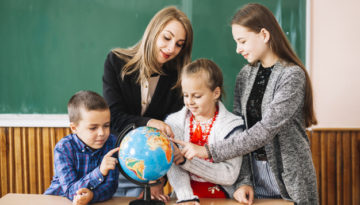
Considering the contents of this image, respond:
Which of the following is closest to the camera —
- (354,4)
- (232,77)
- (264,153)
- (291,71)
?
(291,71)

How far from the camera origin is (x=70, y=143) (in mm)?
1755

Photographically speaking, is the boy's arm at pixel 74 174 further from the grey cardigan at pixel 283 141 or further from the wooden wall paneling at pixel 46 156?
the wooden wall paneling at pixel 46 156

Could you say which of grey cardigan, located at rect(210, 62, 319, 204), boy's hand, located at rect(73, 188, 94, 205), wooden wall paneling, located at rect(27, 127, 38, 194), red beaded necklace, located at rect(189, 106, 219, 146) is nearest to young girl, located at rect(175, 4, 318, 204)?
grey cardigan, located at rect(210, 62, 319, 204)

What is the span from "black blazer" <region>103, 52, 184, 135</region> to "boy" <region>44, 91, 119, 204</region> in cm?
35

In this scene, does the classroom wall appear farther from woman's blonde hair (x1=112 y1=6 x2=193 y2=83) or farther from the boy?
the boy

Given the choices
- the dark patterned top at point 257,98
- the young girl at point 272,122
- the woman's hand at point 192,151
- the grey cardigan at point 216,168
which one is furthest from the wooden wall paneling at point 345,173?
the woman's hand at point 192,151

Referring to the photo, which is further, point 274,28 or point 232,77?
point 232,77

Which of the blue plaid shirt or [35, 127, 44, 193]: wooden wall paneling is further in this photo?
[35, 127, 44, 193]: wooden wall paneling

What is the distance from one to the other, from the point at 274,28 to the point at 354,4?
1651 mm

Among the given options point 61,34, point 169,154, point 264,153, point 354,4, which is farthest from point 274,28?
point 61,34

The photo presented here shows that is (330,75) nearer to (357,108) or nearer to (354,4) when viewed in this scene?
(357,108)

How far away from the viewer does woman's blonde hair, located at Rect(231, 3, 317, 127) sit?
5.88 feet

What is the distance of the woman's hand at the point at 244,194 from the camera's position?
1643 millimetres

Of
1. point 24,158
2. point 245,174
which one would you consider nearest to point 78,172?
point 245,174
